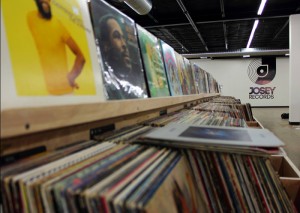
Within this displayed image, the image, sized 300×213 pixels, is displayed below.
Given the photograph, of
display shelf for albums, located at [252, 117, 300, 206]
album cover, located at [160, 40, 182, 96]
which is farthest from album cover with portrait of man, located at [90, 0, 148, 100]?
display shelf for albums, located at [252, 117, 300, 206]

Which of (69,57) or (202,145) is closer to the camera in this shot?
(202,145)

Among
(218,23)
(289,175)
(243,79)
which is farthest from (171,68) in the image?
(243,79)

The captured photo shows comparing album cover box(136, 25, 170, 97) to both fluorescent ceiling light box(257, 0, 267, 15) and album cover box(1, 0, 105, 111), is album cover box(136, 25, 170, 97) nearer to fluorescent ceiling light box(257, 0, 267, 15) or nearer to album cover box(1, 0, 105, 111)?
album cover box(1, 0, 105, 111)

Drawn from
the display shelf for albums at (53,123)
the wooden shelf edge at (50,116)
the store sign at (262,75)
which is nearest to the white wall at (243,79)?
the store sign at (262,75)

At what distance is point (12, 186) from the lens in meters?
0.45

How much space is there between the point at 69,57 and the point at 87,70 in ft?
0.27

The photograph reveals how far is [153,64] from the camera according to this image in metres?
1.49

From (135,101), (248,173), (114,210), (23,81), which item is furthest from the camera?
(135,101)

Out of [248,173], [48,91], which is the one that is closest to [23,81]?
[48,91]

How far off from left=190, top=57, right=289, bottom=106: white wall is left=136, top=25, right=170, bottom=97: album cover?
15117mm

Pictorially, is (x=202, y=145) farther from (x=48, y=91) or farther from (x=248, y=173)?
(x=48, y=91)

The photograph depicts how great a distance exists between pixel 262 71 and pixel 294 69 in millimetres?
8370

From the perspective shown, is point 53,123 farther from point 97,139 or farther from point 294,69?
point 294,69

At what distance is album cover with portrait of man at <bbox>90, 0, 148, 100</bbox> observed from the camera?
0.96 meters
